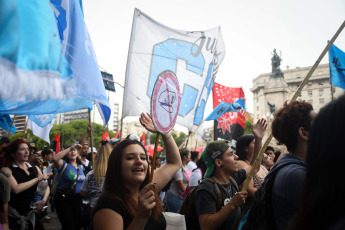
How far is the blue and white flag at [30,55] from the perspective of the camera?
1189 mm

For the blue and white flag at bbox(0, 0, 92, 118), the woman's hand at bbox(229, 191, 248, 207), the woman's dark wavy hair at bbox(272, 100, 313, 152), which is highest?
the blue and white flag at bbox(0, 0, 92, 118)

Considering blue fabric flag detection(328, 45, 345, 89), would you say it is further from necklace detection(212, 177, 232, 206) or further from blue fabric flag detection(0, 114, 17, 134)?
blue fabric flag detection(0, 114, 17, 134)

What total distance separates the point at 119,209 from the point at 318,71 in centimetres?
8651

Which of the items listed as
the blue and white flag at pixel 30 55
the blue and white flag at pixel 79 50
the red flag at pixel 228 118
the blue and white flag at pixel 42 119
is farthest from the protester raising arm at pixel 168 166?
the red flag at pixel 228 118

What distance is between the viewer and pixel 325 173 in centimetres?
93

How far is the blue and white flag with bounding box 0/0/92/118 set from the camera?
1.19 metres

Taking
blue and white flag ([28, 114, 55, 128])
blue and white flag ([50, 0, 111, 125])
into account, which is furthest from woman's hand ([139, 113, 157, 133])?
blue and white flag ([28, 114, 55, 128])

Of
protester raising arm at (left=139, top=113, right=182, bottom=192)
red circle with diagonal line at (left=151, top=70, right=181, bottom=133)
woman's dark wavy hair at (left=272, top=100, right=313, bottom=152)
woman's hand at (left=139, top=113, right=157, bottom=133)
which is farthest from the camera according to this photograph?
protester raising arm at (left=139, top=113, right=182, bottom=192)

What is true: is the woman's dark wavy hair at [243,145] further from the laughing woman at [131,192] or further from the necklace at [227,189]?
the laughing woman at [131,192]

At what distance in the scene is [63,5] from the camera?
306 cm

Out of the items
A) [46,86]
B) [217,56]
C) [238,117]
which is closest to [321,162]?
[46,86]

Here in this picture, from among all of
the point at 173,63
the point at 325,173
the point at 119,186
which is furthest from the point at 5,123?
the point at 325,173

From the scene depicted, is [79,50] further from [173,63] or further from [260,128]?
[173,63]

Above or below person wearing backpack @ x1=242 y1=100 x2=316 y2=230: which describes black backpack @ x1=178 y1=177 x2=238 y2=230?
below
